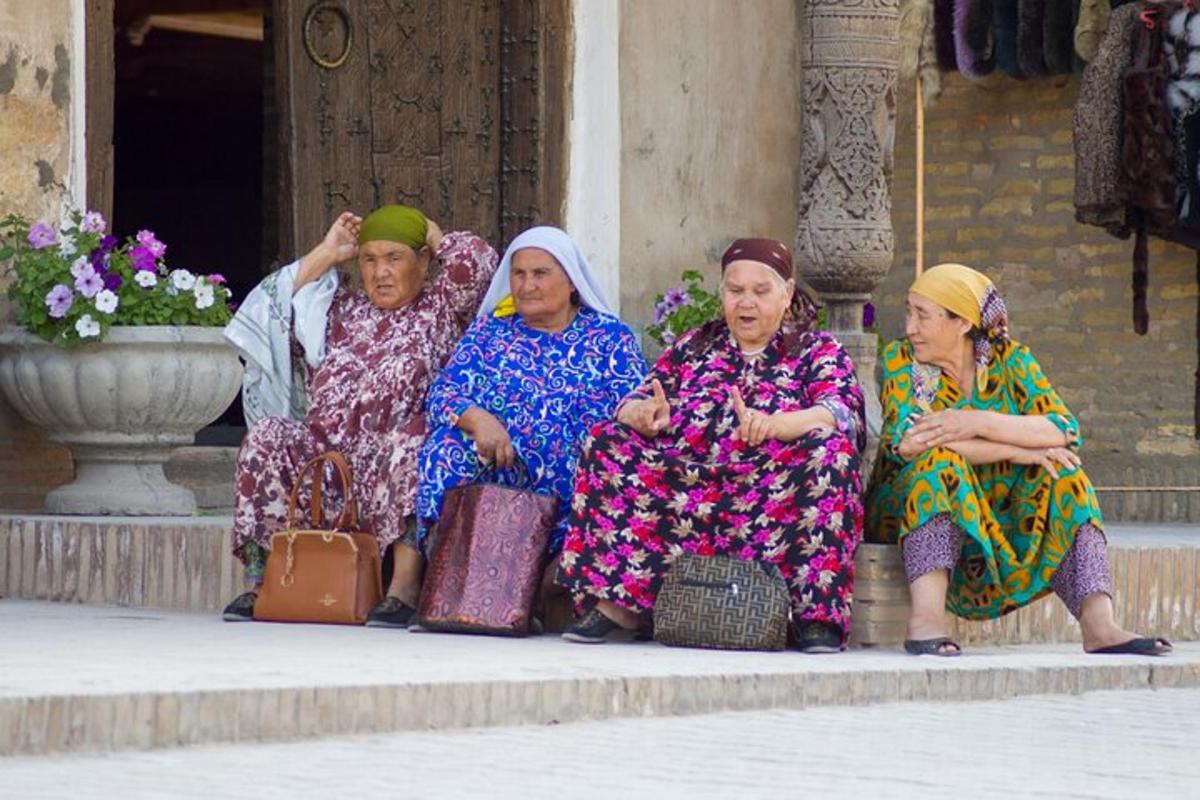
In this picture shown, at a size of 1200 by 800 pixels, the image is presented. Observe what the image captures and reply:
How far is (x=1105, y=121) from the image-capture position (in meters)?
11.3

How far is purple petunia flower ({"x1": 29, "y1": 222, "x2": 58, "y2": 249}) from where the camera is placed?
8.40 meters

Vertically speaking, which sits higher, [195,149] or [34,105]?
[195,149]

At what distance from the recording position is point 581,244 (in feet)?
34.7

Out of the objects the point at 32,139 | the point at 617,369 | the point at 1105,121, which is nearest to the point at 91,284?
the point at 32,139

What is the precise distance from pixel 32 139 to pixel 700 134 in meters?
3.13

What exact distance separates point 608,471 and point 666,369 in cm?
38

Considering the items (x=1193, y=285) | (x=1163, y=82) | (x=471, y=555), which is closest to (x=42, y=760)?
(x=471, y=555)

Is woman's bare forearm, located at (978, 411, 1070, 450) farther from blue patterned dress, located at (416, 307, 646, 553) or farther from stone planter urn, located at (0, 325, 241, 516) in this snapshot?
stone planter urn, located at (0, 325, 241, 516)

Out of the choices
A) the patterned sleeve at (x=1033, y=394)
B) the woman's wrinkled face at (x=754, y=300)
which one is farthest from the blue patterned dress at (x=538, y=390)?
the patterned sleeve at (x=1033, y=394)

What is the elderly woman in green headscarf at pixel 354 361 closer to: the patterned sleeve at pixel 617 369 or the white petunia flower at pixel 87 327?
the patterned sleeve at pixel 617 369

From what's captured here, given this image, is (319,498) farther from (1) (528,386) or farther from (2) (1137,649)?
(2) (1137,649)

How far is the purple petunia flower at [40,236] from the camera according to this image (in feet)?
27.6

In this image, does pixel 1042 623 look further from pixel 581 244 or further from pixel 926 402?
pixel 581 244

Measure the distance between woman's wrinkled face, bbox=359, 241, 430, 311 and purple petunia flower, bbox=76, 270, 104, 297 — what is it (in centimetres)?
91
